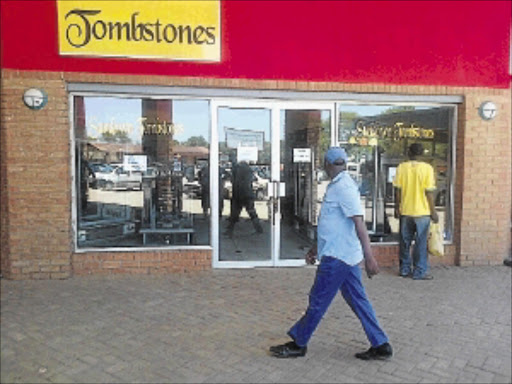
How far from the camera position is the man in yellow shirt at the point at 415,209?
650 centimetres

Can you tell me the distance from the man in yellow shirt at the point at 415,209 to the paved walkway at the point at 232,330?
30 cm

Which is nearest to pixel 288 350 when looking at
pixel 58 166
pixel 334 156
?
pixel 334 156

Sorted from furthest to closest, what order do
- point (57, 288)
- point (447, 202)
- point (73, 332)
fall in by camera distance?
point (447, 202)
point (57, 288)
point (73, 332)

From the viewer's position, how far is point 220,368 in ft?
12.6

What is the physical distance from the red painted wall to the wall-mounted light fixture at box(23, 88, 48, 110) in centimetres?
30

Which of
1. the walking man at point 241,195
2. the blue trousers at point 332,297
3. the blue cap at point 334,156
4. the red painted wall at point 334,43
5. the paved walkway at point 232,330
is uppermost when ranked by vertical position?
the red painted wall at point 334,43

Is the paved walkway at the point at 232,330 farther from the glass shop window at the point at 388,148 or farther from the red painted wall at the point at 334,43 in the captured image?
the red painted wall at the point at 334,43

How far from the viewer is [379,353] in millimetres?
3990

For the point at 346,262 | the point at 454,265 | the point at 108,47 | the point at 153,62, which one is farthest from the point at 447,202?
the point at 108,47

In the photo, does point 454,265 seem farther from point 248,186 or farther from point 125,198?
point 125,198

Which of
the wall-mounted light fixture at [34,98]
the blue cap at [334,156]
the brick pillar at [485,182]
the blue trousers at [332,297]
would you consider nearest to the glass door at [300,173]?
the brick pillar at [485,182]

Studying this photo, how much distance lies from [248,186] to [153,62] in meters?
2.10

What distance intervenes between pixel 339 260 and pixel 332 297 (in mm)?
317

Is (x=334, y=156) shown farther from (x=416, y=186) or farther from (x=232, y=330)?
(x=416, y=186)
